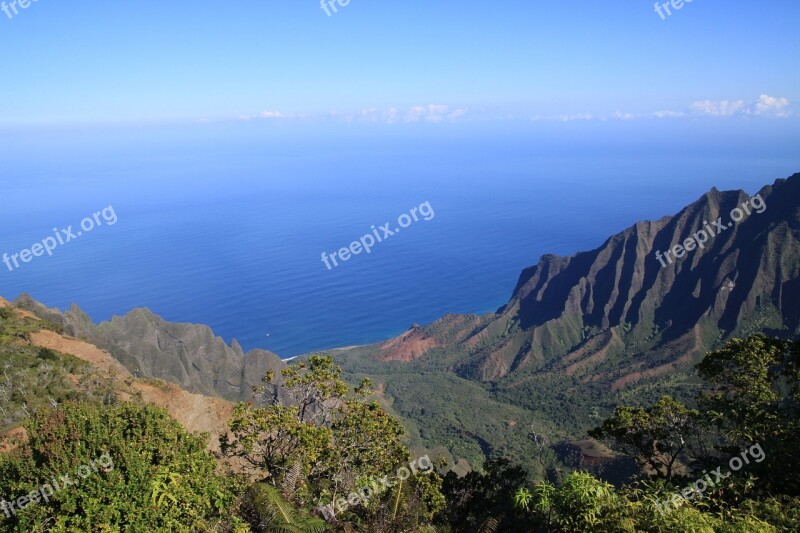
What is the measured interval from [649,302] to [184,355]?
328ft

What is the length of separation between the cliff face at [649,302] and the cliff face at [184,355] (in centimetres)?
4687

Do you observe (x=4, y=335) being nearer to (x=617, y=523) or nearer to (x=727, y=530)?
(x=617, y=523)

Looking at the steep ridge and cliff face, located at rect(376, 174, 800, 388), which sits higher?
the steep ridge

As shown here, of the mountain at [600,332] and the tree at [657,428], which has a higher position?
the tree at [657,428]

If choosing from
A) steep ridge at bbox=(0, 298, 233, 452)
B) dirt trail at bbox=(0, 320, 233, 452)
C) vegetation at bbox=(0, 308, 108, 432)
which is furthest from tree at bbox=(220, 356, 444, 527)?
vegetation at bbox=(0, 308, 108, 432)

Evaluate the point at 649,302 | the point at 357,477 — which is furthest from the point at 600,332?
the point at 357,477

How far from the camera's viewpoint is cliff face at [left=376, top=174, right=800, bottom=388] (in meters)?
99.1

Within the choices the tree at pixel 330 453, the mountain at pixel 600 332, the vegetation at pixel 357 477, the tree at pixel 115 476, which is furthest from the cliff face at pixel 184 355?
the tree at pixel 115 476

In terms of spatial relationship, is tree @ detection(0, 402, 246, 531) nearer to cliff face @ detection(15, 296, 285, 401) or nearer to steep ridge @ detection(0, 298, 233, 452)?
steep ridge @ detection(0, 298, 233, 452)

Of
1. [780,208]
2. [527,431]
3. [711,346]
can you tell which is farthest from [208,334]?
[780,208]

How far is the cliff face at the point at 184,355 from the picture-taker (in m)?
68.8

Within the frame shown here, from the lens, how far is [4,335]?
107 feet

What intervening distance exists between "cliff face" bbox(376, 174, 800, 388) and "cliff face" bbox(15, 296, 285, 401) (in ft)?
154

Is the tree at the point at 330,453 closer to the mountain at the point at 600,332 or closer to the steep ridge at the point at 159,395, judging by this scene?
the steep ridge at the point at 159,395
